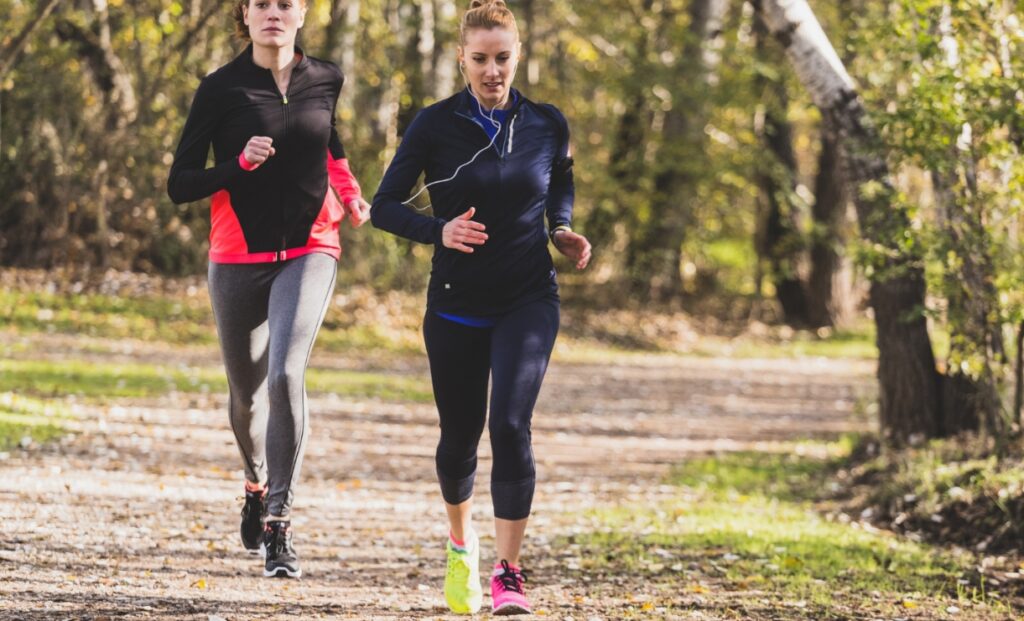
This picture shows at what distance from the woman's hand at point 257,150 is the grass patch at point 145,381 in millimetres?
6981

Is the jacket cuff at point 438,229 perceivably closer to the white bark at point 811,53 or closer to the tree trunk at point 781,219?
the white bark at point 811,53

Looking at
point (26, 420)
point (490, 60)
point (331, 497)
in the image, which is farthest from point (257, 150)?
point (26, 420)

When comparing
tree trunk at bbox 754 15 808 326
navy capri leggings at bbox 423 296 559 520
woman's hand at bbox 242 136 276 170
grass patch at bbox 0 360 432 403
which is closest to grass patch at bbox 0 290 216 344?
grass patch at bbox 0 360 432 403

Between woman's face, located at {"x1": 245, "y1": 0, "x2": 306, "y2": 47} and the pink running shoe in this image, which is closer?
the pink running shoe

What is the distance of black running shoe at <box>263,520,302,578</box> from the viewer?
564 cm

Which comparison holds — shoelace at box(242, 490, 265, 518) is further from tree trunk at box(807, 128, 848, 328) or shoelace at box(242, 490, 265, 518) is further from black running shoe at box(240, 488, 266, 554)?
tree trunk at box(807, 128, 848, 328)

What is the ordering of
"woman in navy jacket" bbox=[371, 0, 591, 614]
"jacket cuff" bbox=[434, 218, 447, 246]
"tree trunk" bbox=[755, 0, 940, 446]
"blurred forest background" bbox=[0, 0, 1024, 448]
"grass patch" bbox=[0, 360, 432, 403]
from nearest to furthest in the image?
"jacket cuff" bbox=[434, 218, 447, 246]
"woman in navy jacket" bbox=[371, 0, 591, 614]
"blurred forest background" bbox=[0, 0, 1024, 448]
"tree trunk" bbox=[755, 0, 940, 446]
"grass patch" bbox=[0, 360, 432, 403]

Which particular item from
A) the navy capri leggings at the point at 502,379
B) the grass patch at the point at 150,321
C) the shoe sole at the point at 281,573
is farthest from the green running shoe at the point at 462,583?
the grass patch at the point at 150,321

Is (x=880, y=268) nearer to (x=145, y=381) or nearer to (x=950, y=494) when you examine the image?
(x=950, y=494)

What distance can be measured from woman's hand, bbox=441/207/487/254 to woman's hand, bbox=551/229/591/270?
432mm

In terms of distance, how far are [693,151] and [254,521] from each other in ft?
49.4

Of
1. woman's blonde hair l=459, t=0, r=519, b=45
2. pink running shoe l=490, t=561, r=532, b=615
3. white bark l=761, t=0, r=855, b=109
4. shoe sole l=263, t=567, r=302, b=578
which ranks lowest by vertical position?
shoe sole l=263, t=567, r=302, b=578

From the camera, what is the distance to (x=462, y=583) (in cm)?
520

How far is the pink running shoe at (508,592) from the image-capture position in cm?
497
